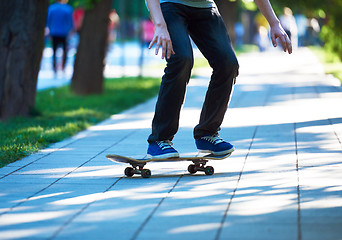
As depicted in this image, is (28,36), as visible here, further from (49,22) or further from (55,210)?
(49,22)

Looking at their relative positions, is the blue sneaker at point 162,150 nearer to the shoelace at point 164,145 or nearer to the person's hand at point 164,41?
the shoelace at point 164,145

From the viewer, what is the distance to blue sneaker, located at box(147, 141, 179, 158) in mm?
5504

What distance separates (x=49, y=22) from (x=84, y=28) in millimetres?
4815

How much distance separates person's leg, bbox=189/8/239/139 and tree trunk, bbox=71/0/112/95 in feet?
26.7

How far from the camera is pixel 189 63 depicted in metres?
5.30

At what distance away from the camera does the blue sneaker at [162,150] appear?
550 cm

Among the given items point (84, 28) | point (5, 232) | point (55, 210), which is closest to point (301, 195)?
point (55, 210)

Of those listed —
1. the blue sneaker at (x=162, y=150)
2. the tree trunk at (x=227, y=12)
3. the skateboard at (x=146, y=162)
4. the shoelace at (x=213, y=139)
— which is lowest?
the skateboard at (x=146, y=162)

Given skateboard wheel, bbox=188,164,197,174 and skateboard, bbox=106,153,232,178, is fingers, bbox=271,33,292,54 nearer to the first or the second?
skateboard, bbox=106,153,232,178

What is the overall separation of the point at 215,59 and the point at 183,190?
107 cm

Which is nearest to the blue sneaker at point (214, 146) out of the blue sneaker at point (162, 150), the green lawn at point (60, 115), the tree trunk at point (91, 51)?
the blue sneaker at point (162, 150)

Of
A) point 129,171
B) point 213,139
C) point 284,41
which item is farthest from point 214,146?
point 284,41

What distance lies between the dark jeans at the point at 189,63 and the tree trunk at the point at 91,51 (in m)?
8.19

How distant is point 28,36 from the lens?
30.8 feet
